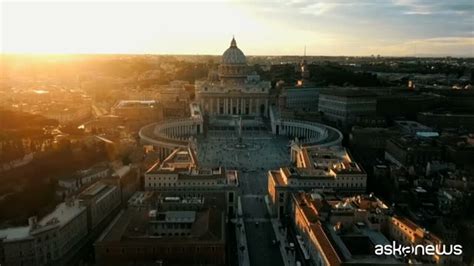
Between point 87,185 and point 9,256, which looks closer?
point 9,256

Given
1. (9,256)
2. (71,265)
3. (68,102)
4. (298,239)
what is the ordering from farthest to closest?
(68,102), (298,239), (71,265), (9,256)

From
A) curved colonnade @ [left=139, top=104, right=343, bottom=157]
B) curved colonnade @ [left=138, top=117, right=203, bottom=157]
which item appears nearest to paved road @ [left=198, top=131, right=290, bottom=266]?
curved colonnade @ [left=139, top=104, right=343, bottom=157]

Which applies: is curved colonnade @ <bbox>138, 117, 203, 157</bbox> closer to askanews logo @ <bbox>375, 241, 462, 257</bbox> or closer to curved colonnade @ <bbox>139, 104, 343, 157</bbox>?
curved colonnade @ <bbox>139, 104, 343, 157</bbox>

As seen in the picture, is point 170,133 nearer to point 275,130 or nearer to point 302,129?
point 275,130

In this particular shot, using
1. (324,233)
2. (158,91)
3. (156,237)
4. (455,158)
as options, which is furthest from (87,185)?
(158,91)

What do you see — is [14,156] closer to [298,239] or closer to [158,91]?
[298,239]
